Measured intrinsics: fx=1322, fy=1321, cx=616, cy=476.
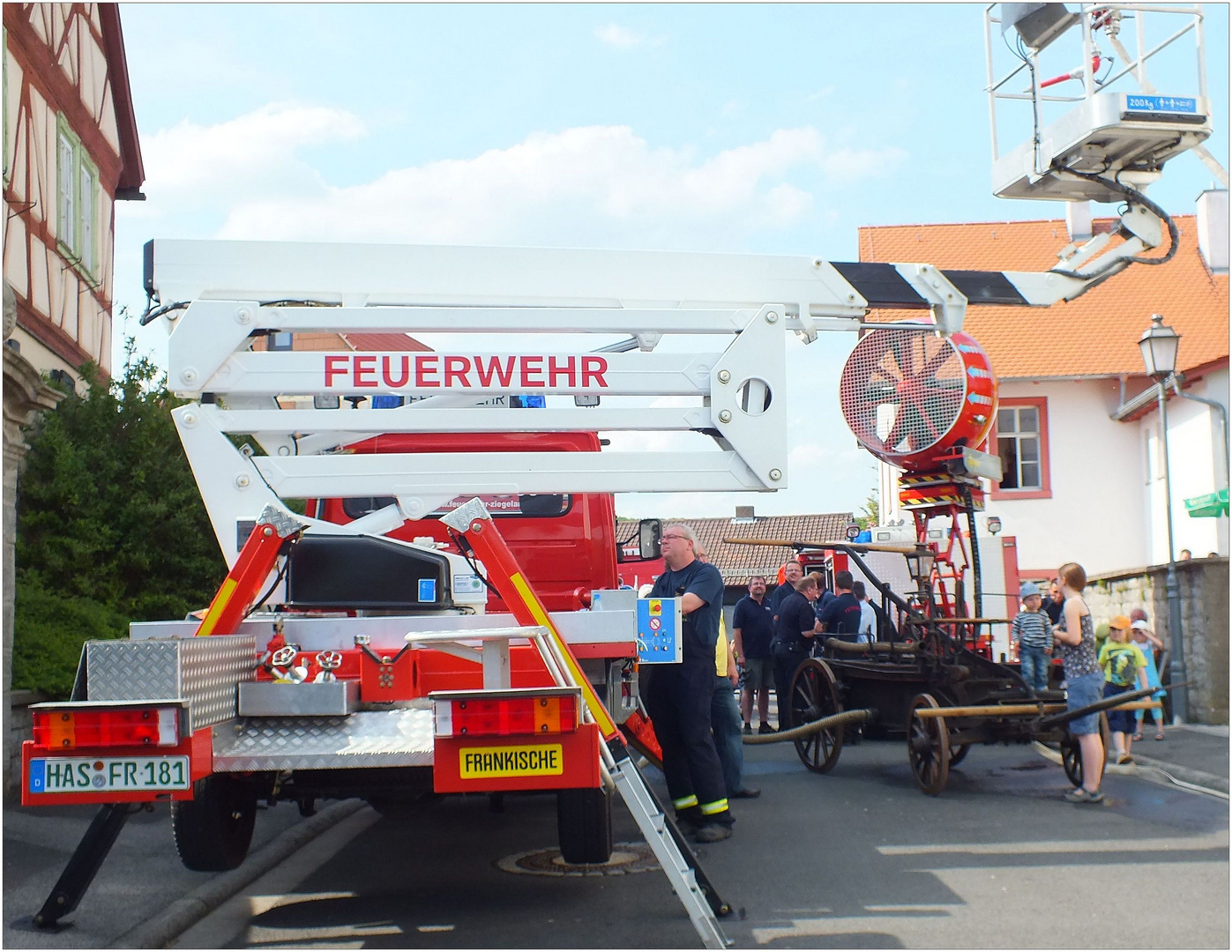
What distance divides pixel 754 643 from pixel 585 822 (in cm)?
946

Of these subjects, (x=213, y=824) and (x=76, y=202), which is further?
(x=76, y=202)

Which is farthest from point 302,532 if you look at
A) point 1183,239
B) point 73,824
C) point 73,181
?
point 1183,239

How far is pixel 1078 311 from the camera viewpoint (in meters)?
28.8

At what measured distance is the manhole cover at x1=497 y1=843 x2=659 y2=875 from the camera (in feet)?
23.7

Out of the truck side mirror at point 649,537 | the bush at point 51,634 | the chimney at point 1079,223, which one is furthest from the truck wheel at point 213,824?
the chimney at point 1079,223

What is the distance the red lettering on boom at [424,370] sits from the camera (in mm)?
6039

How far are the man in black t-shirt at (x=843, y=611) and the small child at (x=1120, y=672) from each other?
127 inches

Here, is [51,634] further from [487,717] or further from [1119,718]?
[1119,718]

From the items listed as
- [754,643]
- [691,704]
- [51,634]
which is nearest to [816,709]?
[754,643]

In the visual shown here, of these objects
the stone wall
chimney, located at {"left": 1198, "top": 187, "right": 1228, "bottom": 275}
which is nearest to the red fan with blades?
the stone wall

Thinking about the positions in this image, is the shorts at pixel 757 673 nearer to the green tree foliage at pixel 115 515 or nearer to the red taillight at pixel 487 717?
the green tree foliage at pixel 115 515

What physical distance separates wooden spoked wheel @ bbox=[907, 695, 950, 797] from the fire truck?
143 inches

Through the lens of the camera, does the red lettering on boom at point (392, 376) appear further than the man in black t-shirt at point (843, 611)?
No

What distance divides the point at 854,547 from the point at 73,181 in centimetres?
1036
